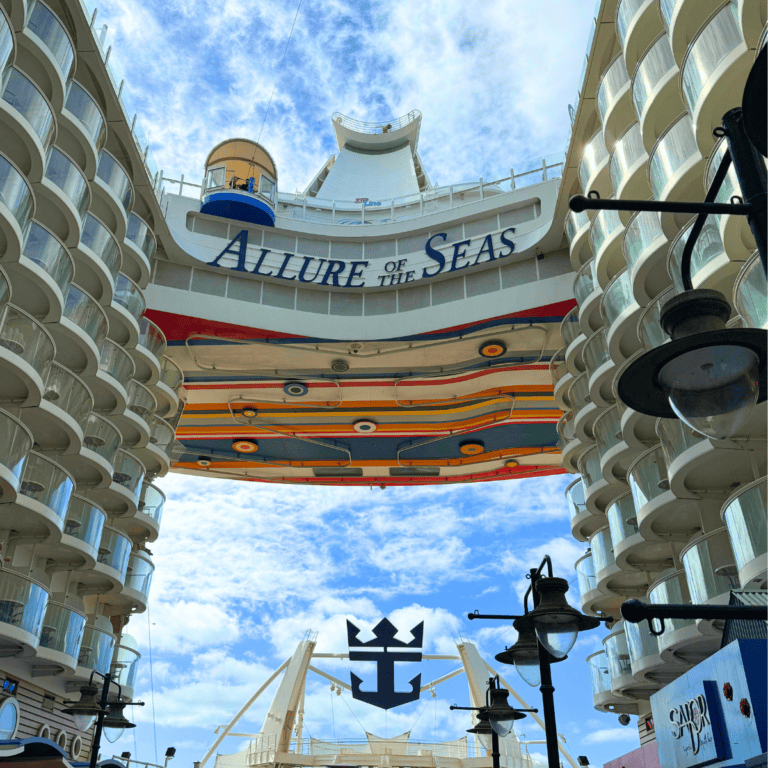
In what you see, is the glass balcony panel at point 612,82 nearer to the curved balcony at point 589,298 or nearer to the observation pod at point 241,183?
the curved balcony at point 589,298

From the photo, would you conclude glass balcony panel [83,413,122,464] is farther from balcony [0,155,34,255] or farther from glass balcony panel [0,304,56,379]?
balcony [0,155,34,255]

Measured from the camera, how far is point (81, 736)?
2477 cm

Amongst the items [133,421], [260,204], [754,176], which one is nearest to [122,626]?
[133,421]

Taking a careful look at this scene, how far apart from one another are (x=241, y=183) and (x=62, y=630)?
2274cm

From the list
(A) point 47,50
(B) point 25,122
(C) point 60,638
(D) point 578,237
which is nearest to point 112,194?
(A) point 47,50

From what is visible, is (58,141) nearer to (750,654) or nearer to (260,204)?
(260,204)

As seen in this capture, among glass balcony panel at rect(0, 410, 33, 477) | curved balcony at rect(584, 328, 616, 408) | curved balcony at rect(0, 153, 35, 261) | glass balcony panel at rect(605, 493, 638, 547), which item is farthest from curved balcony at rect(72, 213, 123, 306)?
glass balcony panel at rect(605, 493, 638, 547)

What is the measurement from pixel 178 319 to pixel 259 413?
808cm

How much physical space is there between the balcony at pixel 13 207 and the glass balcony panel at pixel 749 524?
15.1 m

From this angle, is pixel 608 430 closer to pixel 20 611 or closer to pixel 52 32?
pixel 20 611

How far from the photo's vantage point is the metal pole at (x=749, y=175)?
3.12 m

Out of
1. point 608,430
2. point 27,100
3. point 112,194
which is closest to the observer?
point 27,100

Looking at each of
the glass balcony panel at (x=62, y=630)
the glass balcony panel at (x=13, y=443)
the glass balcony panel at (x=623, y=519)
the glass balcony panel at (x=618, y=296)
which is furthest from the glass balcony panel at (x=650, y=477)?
the glass balcony panel at (x=62, y=630)

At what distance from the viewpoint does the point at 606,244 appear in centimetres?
2158
